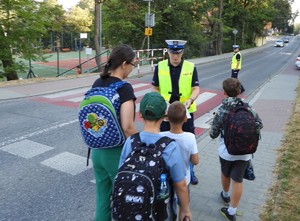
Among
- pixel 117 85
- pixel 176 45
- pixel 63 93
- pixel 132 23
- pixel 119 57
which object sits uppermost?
pixel 132 23

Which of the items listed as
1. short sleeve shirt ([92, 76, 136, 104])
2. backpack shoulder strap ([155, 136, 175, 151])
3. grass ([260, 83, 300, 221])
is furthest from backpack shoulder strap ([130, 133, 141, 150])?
grass ([260, 83, 300, 221])

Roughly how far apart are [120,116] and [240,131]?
1.33 m

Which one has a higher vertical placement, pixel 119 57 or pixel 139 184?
pixel 119 57

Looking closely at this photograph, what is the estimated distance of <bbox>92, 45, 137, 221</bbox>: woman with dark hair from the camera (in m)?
2.58

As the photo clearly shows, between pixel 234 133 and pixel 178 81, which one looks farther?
pixel 178 81

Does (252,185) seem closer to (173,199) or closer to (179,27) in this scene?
(173,199)

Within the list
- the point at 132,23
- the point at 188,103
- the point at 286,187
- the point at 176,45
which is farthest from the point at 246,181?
the point at 132,23

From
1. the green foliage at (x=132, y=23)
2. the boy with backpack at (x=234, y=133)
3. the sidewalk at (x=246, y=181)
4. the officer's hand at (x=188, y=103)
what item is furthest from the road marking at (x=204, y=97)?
the green foliage at (x=132, y=23)

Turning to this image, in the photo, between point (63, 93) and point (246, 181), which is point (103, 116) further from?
point (63, 93)

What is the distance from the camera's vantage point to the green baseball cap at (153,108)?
2.36 metres

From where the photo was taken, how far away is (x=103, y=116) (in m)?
2.54

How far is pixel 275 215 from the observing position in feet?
12.6

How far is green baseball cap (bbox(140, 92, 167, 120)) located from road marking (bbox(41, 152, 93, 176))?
9.89 feet

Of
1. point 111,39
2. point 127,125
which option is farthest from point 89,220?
point 111,39
